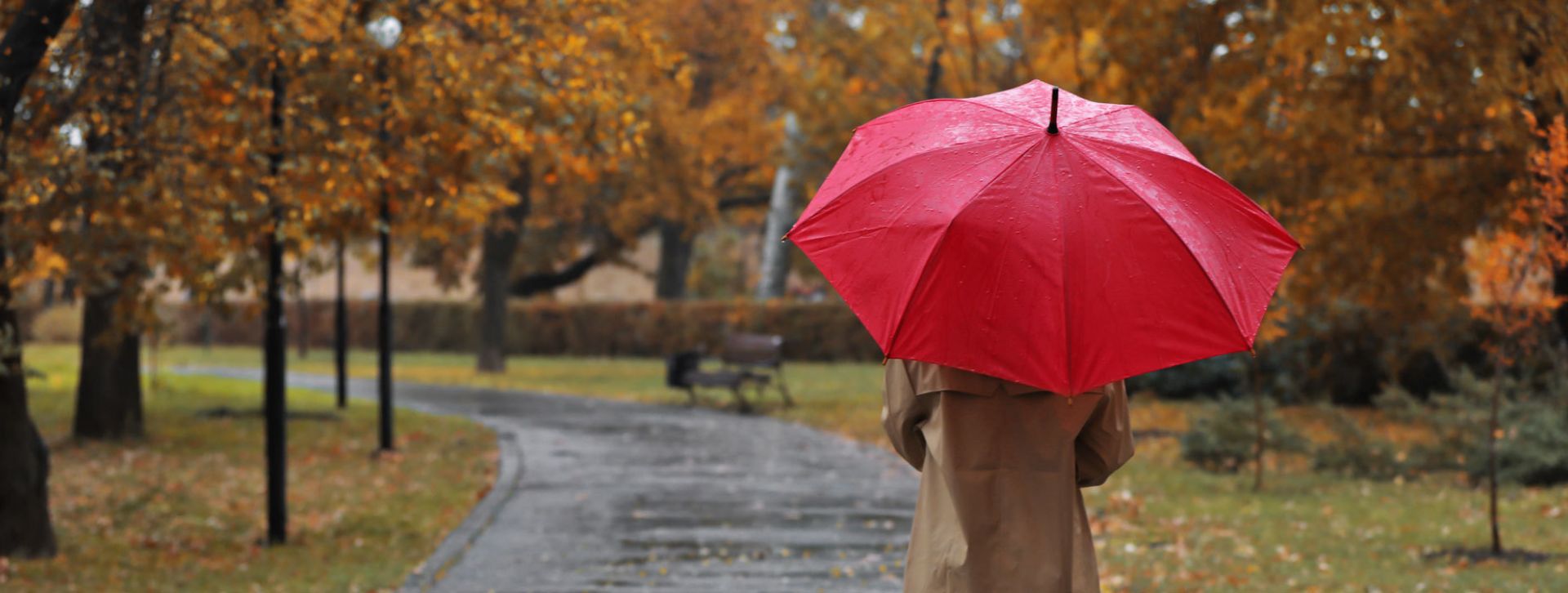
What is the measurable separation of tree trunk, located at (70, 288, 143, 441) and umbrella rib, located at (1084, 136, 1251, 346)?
521 inches

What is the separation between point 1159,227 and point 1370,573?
5.13 m

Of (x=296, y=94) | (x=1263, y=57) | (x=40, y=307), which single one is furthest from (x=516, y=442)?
(x=40, y=307)

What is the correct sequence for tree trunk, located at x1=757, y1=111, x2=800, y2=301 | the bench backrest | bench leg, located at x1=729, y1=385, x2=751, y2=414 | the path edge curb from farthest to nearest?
tree trunk, located at x1=757, y1=111, x2=800, y2=301
the bench backrest
bench leg, located at x1=729, y1=385, x2=751, y2=414
the path edge curb

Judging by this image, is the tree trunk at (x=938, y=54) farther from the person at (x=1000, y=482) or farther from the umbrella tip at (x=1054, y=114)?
the person at (x=1000, y=482)

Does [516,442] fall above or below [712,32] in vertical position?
below

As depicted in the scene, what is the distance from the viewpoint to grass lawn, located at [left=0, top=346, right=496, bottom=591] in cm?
846

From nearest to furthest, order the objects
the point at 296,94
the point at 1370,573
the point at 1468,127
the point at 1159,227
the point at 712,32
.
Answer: the point at 1159,227 < the point at 1370,573 < the point at 296,94 < the point at 1468,127 < the point at 712,32

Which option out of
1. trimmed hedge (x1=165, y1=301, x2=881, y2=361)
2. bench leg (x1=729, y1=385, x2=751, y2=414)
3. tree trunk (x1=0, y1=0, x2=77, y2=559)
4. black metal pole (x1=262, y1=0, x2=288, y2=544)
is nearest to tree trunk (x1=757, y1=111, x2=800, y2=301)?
trimmed hedge (x1=165, y1=301, x2=881, y2=361)

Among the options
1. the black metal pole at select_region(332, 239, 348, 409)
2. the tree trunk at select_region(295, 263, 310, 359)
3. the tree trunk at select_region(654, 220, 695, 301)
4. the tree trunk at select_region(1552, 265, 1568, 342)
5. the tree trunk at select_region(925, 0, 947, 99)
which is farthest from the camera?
the tree trunk at select_region(654, 220, 695, 301)

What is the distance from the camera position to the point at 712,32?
3250cm

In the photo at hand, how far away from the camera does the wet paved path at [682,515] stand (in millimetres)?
7938

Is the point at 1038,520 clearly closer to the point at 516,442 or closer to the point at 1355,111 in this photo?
the point at 1355,111

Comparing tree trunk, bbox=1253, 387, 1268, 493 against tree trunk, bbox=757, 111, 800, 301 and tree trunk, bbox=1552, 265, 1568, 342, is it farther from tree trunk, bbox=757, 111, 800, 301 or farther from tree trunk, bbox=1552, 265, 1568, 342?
tree trunk, bbox=757, 111, 800, 301

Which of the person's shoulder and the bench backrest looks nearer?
the person's shoulder
